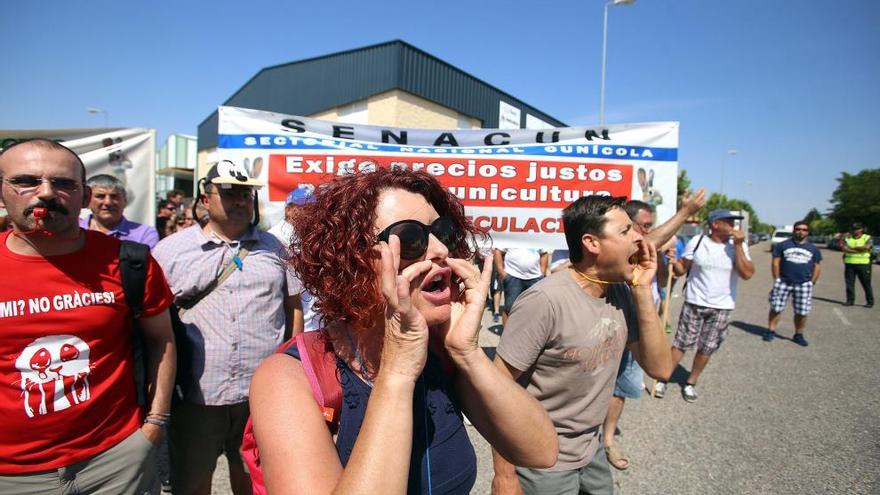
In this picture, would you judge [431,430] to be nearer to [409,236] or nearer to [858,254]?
[409,236]

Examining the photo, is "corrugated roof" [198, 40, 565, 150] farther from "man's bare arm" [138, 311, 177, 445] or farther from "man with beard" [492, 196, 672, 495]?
"man's bare arm" [138, 311, 177, 445]

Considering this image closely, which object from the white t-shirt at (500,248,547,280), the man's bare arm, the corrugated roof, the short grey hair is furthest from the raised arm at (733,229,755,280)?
the corrugated roof

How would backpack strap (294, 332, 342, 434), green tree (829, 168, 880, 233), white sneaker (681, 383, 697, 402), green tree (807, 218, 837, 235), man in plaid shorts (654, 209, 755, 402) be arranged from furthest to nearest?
green tree (807, 218, 837, 235) < green tree (829, 168, 880, 233) < man in plaid shorts (654, 209, 755, 402) < white sneaker (681, 383, 697, 402) < backpack strap (294, 332, 342, 434)

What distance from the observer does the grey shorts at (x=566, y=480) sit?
81.4 inches

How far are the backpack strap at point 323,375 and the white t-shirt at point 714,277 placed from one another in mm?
5074

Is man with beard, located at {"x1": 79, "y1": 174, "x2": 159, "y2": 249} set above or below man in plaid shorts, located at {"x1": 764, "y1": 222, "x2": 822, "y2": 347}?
above

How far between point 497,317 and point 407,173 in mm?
7328

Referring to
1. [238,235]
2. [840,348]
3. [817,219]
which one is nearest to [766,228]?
[817,219]

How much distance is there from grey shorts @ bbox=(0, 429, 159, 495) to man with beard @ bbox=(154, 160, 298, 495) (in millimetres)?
356

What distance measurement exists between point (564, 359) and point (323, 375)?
4.38 ft

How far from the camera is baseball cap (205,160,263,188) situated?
2.65 meters

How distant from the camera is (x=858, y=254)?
1100cm

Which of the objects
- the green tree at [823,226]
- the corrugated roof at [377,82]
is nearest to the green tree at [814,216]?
the green tree at [823,226]

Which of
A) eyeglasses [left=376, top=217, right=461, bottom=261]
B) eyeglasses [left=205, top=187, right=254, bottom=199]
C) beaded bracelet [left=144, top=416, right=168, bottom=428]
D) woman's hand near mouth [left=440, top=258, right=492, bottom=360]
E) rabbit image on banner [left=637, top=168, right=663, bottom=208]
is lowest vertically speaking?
beaded bracelet [left=144, top=416, right=168, bottom=428]
